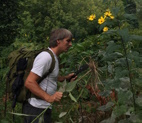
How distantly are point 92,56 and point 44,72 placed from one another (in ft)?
2.78

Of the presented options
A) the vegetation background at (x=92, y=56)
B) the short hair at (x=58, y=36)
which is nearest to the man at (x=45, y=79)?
the short hair at (x=58, y=36)

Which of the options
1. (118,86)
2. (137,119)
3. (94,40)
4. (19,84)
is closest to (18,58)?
(19,84)

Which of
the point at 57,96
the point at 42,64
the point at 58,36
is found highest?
the point at 58,36

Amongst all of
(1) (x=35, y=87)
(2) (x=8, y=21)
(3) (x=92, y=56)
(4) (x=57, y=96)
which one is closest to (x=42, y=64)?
(1) (x=35, y=87)

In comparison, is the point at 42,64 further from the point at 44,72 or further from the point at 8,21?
the point at 8,21

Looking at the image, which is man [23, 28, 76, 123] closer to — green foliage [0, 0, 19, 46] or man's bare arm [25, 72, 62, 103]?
man's bare arm [25, 72, 62, 103]

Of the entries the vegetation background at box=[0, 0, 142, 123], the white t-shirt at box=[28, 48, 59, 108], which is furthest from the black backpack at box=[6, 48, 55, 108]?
the vegetation background at box=[0, 0, 142, 123]

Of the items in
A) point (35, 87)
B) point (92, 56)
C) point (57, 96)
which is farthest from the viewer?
point (92, 56)

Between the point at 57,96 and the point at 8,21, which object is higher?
the point at 57,96

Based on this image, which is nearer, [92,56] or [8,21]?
[92,56]

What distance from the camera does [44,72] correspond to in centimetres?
246

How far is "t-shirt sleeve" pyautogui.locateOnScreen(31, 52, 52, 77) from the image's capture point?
2.40 meters

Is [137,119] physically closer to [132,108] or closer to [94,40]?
[132,108]

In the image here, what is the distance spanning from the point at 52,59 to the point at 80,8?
514 inches
